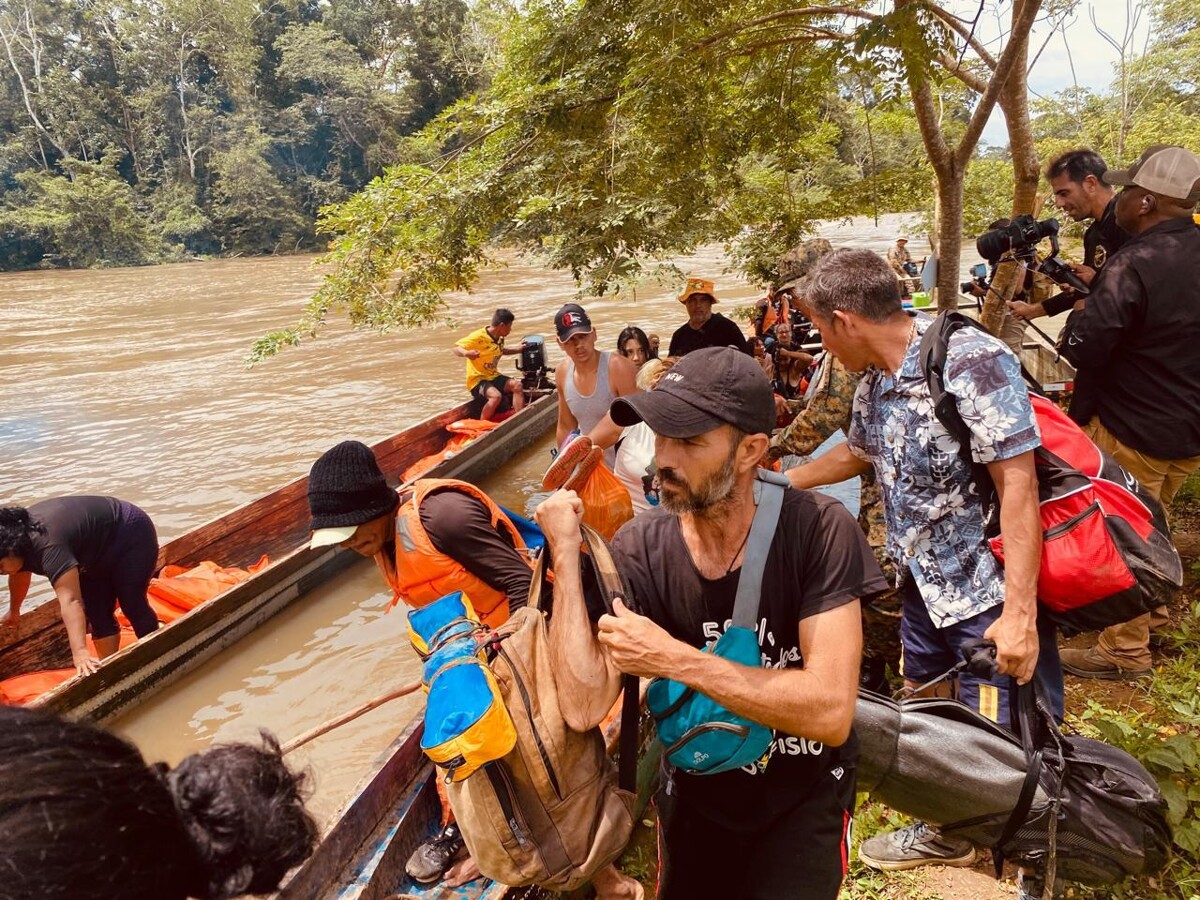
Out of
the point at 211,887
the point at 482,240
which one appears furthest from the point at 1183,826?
the point at 482,240

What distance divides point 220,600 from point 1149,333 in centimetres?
557

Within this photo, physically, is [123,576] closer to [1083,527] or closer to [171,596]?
[171,596]

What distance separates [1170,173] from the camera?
8.64 ft

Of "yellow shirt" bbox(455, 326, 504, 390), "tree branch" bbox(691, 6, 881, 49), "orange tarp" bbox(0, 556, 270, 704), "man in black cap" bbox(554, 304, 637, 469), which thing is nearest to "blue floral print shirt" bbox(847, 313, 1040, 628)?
"man in black cap" bbox(554, 304, 637, 469)

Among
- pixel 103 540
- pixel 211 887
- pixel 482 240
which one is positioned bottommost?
pixel 103 540

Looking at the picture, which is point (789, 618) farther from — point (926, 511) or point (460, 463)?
point (460, 463)

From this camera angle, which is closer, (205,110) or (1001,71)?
(1001,71)

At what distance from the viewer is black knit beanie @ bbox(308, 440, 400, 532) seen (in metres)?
2.25

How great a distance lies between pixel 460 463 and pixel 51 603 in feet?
11.7

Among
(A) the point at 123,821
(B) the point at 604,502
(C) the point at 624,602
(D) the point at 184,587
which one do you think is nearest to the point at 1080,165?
(B) the point at 604,502

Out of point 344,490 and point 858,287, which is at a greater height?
point 858,287

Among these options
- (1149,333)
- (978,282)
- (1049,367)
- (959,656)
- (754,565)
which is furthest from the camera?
(1049,367)

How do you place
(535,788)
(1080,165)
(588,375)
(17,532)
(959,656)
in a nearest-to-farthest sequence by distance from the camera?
(535,788), (959,656), (1080,165), (17,532), (588,375)

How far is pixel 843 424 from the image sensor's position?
2957mm
